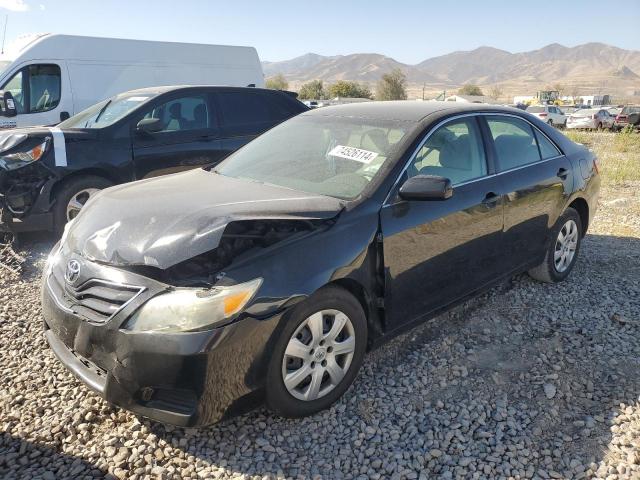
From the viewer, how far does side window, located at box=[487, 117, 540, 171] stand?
3.95 meters

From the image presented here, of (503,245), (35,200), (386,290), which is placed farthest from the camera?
(35,200)

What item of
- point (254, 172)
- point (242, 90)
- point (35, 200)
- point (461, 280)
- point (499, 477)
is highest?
point (242, 90)

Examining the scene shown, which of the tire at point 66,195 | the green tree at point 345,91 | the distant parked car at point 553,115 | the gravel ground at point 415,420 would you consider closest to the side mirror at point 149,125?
Result: the tire at point 66,195

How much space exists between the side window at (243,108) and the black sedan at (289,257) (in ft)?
9.09

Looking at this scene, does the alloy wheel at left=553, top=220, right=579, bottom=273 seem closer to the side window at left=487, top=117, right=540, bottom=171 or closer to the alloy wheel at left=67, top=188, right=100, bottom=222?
the side window at left=487, top=117, right=540, bottom=171

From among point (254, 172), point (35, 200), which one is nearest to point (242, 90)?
point (35, 200)

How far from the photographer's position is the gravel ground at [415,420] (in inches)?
99.3

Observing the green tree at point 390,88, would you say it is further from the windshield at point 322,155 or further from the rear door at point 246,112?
the windshield at point 322,155

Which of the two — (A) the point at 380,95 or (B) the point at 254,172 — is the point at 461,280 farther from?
(A) the point at 380,95

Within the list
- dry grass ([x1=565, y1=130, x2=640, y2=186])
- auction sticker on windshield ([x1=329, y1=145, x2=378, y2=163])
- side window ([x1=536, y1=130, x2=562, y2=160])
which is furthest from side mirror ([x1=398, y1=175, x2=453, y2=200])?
dry grass ([x1=565, y1=130, x2=640, y2=186])

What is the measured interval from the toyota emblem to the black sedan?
0.02m

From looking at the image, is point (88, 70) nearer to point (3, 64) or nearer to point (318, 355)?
point (3, 64)

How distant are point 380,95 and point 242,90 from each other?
61575 mm

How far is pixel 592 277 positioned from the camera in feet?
16.0
